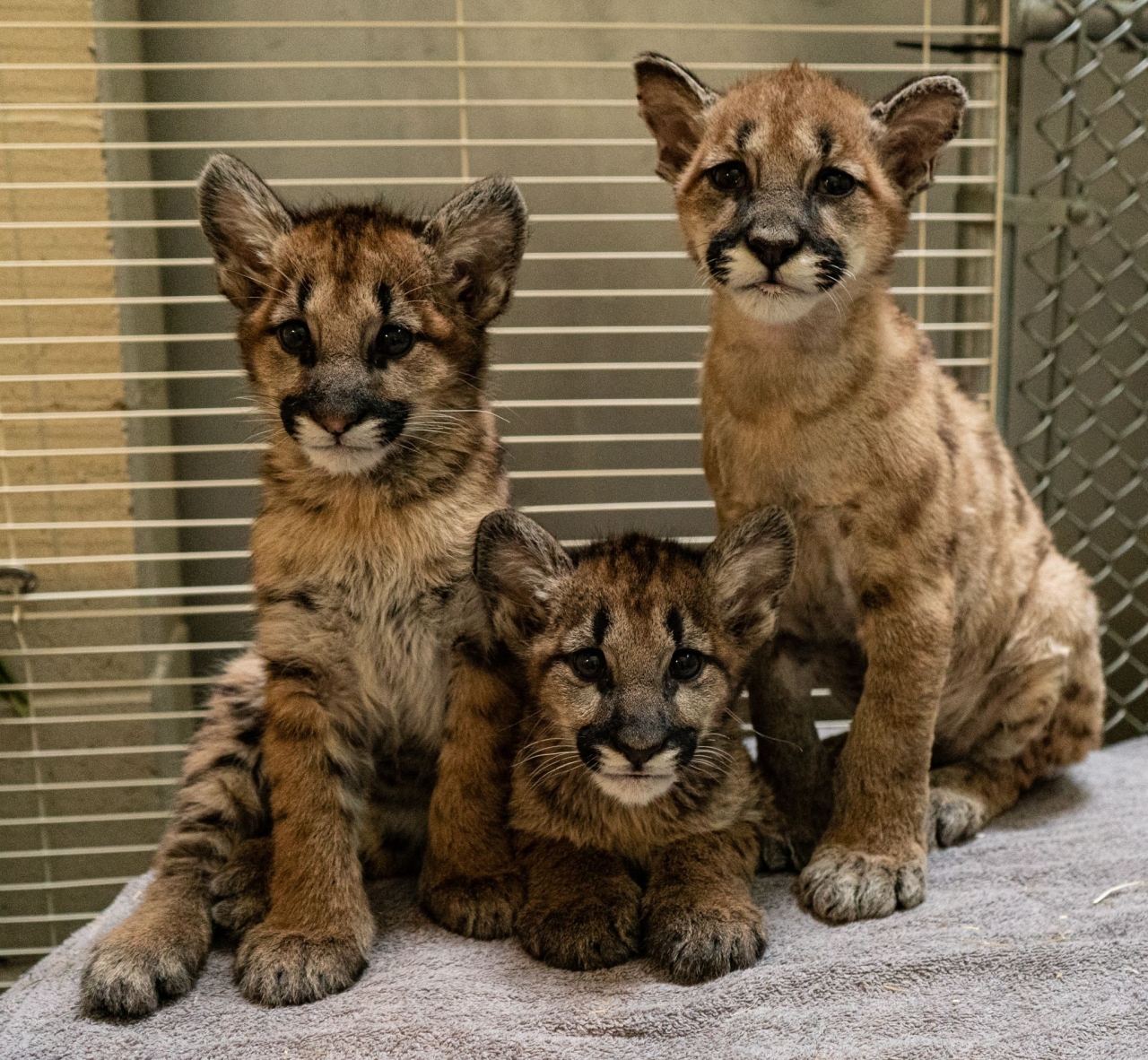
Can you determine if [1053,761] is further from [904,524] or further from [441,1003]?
[441,1003]

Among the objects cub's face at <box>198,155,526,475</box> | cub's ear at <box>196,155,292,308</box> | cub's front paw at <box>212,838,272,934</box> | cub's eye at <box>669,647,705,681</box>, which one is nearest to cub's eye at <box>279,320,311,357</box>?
cub's face at <box>198,155,526,475</box>

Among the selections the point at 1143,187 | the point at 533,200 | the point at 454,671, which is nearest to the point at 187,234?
the point at 533,200

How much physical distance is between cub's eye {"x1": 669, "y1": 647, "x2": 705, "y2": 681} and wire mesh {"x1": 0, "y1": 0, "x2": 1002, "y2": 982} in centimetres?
87

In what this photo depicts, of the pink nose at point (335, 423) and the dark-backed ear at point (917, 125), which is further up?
the dark-backed ear at point (917, 125)

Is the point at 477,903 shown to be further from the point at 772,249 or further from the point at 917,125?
the point at 917,125

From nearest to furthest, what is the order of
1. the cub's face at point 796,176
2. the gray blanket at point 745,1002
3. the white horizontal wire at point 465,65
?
the gray blanket at point 745,1002 < the cub's face at point 796,176 < the white horizontal wire at point 465,65

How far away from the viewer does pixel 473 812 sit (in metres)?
1.94

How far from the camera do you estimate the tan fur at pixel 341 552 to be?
5.97 feet

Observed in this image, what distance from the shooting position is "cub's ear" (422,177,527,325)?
1.98 meters

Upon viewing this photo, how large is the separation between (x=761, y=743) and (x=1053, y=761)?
2.55ft

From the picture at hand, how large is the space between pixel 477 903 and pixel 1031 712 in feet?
4.18

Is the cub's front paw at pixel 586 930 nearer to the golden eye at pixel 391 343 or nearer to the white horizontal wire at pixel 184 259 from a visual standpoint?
the golden eye at pixel 391 343

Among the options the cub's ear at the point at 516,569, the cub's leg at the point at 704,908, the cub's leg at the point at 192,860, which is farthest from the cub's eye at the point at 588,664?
the cub's leg at the point at 192,860

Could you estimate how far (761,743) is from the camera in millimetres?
2273
